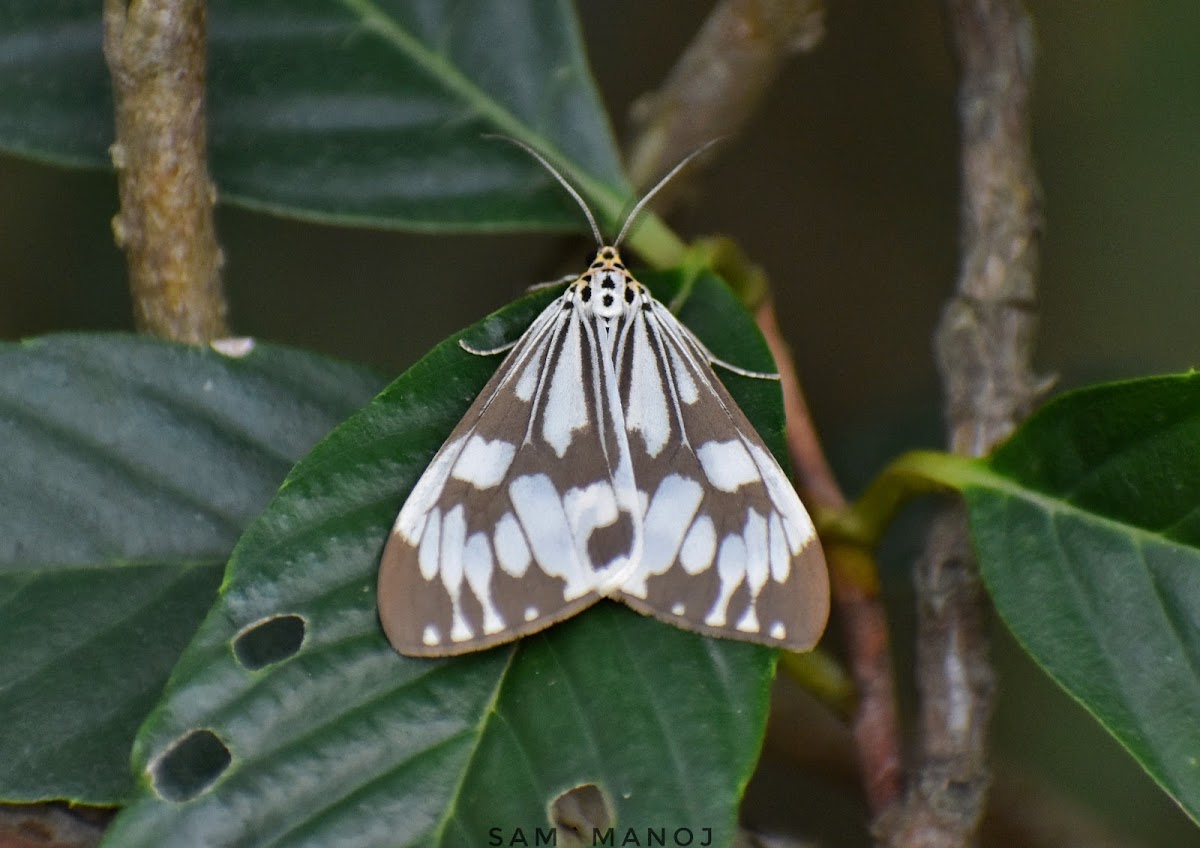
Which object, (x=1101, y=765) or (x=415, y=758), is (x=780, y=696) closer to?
(x=415, y=758)

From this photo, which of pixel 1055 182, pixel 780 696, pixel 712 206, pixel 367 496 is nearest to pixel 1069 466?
pixel 367 496

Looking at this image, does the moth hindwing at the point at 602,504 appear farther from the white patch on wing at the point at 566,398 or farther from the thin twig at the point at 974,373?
the thin twig at the point at 974,373

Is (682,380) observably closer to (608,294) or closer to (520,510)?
(608,294)

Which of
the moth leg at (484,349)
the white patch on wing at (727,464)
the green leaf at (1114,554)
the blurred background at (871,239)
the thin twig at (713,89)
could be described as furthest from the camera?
the blurred background at (871,239)

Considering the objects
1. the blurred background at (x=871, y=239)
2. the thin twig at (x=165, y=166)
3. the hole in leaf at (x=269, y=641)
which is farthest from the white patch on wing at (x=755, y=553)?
the blurred background at (x=871, y=239)

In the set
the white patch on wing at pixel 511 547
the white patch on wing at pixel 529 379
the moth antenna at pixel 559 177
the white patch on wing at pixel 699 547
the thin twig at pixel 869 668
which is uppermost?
the moth antenna at pixel 559 177

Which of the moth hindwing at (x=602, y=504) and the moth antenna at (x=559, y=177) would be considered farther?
the moth antenna at (x=559, y=177)

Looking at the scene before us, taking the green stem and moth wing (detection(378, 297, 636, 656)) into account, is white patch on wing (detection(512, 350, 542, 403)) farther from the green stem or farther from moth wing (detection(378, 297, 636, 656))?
the green stem
